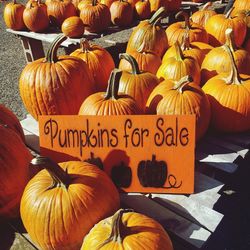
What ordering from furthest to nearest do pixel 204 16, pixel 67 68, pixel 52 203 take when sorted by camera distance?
pixel 204 16 → pixel 67 68 → pixel 52 203

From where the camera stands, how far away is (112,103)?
1.78m

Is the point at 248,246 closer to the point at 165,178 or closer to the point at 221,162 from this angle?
the point at 221,162

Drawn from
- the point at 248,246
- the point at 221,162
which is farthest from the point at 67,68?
the point at 248,246

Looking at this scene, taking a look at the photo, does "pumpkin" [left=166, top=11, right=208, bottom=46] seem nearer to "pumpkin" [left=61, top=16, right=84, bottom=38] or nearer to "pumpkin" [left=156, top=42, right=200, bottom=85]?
"pumpkin" [left=156, top=42, right=200, bottom=85]

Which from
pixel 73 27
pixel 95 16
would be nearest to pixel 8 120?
pixel 73 27

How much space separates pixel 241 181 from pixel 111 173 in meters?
1.68

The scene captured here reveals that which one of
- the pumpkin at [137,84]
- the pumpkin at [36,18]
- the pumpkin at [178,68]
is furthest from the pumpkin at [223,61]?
the pumpkin at [36,18]

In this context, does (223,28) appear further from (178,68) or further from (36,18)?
(36,18)

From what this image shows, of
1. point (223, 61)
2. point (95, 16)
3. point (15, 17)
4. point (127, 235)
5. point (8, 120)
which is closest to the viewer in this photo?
point (127, 235)

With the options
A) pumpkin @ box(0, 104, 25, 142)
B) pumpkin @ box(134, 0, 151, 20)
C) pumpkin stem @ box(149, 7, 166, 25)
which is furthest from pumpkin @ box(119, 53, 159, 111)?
pumpkin @ box(134, 0, 151, 20)

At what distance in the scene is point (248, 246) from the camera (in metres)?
2.41

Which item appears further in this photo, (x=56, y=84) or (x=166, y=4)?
(x=166, y=4)

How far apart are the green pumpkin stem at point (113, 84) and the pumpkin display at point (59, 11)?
3.49m

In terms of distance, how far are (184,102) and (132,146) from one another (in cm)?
39
